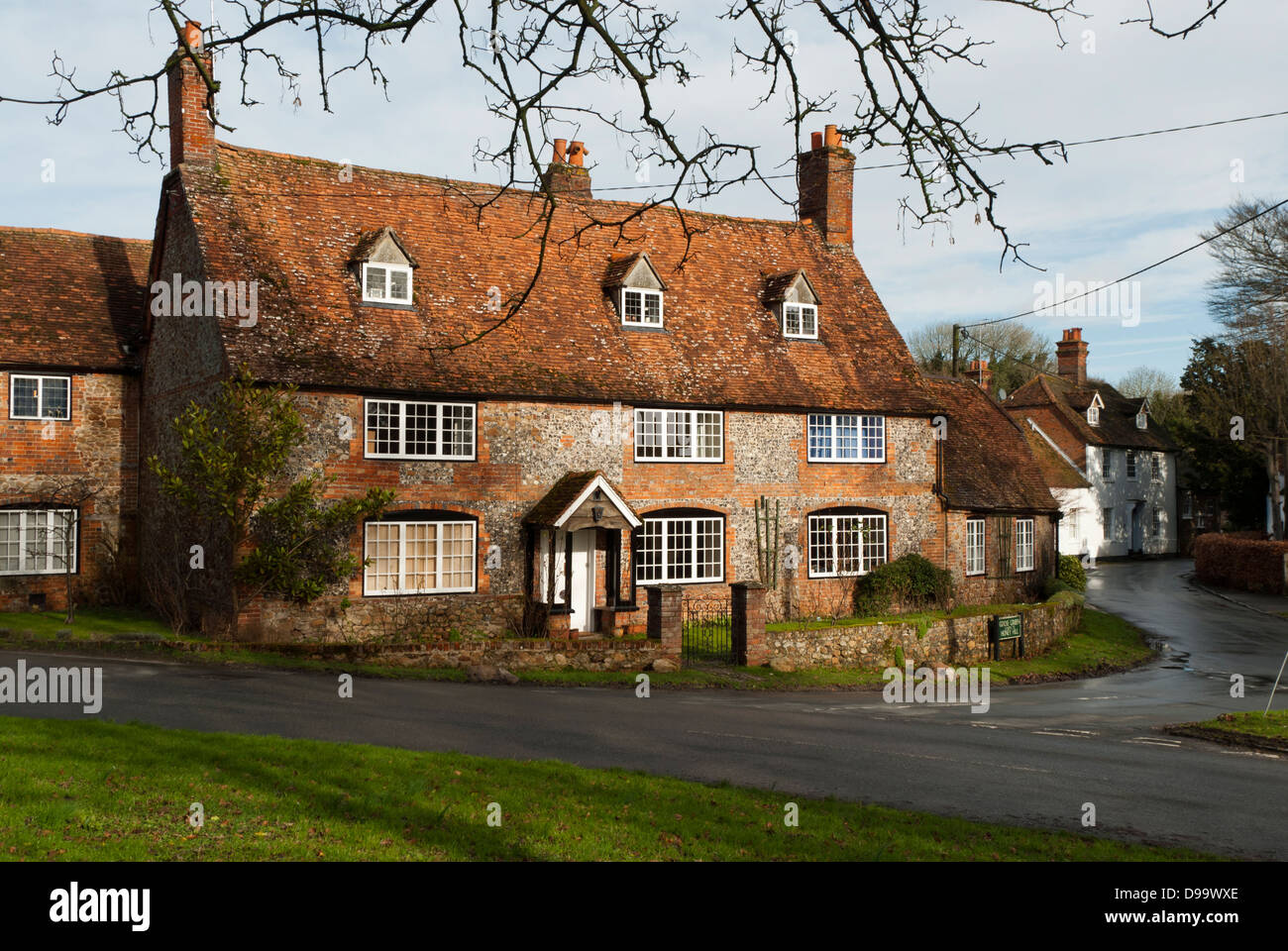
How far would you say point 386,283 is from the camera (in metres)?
24.7

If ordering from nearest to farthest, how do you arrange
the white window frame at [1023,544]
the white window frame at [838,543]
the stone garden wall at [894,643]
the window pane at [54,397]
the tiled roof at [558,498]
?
the stone garden wall at [894,643] < the tiled roof at [558,498] < the window pane at [54,397] < the white window frame at [838,543] < the white window frame at [1023,544]

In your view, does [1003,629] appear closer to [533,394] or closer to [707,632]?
[707,632]

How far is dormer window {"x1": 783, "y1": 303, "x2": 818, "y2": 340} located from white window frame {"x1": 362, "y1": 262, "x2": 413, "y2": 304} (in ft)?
34.4

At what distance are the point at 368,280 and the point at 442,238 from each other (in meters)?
2.98

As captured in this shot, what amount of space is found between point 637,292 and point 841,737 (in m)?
15.6

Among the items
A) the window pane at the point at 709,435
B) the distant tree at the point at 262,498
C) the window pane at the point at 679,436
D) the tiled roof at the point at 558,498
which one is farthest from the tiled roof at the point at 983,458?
the distant tree at the point at 262,498

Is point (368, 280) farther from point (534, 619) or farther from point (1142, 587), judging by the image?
point (1142, 587)

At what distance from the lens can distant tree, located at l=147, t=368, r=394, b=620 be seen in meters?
20.7

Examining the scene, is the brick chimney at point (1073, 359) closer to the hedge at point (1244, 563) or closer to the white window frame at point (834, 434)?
the hedge at point (1244, 563)

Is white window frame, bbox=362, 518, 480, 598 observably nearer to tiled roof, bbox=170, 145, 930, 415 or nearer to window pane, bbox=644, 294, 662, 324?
tiled roof, bbox=170, 145, 930, 415

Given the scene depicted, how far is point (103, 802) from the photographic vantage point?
8.80 metres

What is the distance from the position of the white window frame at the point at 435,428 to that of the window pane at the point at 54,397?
9.01 meters

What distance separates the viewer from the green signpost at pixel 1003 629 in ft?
86.1

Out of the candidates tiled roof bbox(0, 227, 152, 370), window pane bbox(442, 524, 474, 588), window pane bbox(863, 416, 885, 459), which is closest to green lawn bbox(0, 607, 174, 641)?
window pane bbox(442, 524, 474, 588)
